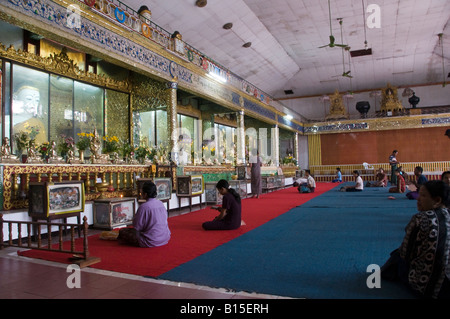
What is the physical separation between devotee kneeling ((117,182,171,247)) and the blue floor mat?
0.78m

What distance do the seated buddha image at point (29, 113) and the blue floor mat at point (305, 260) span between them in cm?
487

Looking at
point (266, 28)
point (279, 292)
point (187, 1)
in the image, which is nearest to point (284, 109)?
point (266, 28)

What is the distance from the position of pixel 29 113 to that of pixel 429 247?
7011 mm

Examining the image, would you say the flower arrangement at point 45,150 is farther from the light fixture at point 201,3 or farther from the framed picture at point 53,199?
the light fixture at point 201,3

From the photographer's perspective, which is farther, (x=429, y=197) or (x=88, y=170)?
(x=88, y=170)

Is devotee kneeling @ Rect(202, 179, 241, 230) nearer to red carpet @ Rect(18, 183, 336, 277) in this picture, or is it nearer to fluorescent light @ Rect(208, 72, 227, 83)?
A: red carpet @ Rect(18, 183, 336, 277)

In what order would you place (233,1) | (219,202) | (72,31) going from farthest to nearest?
1. (233,1)
2. (219,202)
3. (72,31)

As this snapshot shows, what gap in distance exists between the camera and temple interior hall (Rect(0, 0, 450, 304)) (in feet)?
9.93

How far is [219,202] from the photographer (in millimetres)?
8727

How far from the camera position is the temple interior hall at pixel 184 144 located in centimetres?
303

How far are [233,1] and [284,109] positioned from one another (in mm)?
8427

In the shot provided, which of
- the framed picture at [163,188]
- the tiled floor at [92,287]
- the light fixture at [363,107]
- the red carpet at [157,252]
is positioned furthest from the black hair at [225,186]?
the light fixture at [363,107]

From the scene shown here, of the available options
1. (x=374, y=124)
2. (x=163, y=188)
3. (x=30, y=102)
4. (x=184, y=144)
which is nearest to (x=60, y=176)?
(x=163, y=188)

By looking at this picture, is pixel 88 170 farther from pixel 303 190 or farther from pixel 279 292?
pixel 303 190
